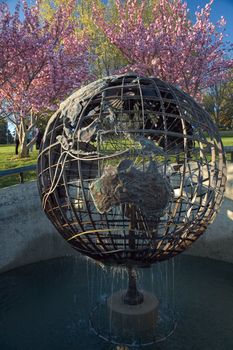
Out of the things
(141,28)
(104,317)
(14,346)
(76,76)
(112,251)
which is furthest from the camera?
(141,28)

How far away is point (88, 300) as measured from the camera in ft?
21.8

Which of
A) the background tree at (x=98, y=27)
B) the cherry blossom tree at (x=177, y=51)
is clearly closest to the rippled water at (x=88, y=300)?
the cherry blossom tree at (x=177, y=51)

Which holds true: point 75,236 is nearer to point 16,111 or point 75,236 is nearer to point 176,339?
point 176,339

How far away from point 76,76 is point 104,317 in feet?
33.5

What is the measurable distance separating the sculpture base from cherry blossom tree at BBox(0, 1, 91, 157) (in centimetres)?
940

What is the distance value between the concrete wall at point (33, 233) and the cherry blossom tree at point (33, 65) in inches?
230

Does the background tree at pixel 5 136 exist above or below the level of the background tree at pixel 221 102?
below

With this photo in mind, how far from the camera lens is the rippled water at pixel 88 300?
548cm

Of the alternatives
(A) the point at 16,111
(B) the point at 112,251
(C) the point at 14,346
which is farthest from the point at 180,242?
(A) the point at 16,111

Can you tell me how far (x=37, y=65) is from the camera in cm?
1342

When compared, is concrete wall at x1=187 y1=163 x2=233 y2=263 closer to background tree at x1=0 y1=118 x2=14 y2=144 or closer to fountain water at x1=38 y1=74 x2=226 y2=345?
fountain water at x1=38 y1=74 x2=226 y2=345

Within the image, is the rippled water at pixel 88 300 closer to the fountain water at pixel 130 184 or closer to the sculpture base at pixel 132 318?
the sculpture base at pixel 132 318

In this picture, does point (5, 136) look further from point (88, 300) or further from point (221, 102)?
point (88, 300)

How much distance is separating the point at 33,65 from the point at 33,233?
7.19 m
